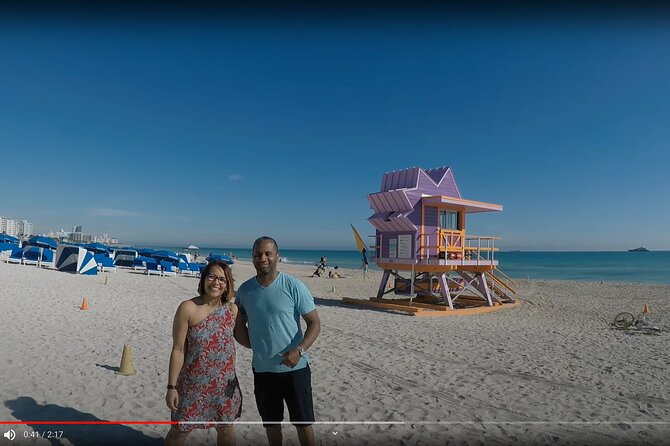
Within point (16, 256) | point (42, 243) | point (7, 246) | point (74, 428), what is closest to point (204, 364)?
point (74, 428)

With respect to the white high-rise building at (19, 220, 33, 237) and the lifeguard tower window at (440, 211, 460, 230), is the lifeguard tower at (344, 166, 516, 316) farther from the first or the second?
the white high-rise building at (19, 220, 33, 237)

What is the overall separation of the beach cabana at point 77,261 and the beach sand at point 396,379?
11545 millimetres

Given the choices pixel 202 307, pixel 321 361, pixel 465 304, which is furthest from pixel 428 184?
pixel 202 307

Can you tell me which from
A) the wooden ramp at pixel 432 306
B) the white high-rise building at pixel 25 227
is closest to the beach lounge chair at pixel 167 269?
the wooden ramp at pixel 432 306

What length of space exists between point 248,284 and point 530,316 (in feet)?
44.9

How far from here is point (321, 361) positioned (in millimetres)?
7504

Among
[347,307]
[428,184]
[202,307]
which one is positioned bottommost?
[347,307]

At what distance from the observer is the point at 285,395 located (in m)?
3.23

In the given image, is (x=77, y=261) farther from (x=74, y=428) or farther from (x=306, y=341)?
(x=306, y=341)

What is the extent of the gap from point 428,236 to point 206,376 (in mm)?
12865

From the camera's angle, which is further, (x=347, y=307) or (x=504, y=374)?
(x=347, y=307)

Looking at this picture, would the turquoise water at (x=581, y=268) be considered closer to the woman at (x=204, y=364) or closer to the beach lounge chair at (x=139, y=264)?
the beach lounge chair at (x=139, y=264)

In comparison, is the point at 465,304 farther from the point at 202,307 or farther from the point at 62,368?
the point at 202,307

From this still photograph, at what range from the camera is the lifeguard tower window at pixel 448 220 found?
51.5ft
